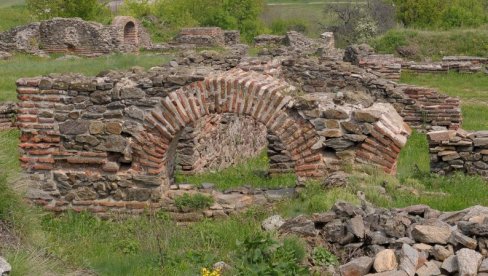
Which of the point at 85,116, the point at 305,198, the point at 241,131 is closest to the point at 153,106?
the point at 85,116

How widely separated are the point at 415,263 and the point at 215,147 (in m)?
7.42

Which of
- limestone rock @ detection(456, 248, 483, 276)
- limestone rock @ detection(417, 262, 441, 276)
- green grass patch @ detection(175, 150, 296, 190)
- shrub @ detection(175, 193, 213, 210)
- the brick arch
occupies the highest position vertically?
the brick arch

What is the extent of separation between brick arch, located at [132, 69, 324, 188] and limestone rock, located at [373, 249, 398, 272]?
2.82 metres

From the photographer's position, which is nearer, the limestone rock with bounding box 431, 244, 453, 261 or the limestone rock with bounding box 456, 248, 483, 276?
the limestone rock with bounding box 456, 248, 483, 276

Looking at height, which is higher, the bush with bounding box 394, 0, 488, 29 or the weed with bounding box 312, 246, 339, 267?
the weed with bounding box 312, 246, 339, 267

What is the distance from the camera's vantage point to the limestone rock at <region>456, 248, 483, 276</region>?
503cm

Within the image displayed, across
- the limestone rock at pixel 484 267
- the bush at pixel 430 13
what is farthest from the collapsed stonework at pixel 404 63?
the limestone rock at pixel 484 267

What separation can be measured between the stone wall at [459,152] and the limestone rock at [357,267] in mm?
4440

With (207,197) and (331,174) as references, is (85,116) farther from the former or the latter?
(331,174)

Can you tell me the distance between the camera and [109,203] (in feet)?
27.9

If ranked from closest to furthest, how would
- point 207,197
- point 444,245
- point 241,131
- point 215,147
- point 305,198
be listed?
point 444,245
point 305,198
point 207,197
point 215,147
point 241,131

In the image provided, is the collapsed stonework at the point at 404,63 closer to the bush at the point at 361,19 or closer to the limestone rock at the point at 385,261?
the bush at the point at 361,19

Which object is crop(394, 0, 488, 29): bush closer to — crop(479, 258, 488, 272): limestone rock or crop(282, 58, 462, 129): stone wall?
crop(282, 58, 462, 129): stone wall

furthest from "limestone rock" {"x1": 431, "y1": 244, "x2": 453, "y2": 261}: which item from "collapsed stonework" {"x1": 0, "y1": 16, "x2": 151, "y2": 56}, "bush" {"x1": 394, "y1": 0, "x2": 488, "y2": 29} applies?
"bush" {"x1": 394, "y1": 0, "x2": 488, "y2": 29}
